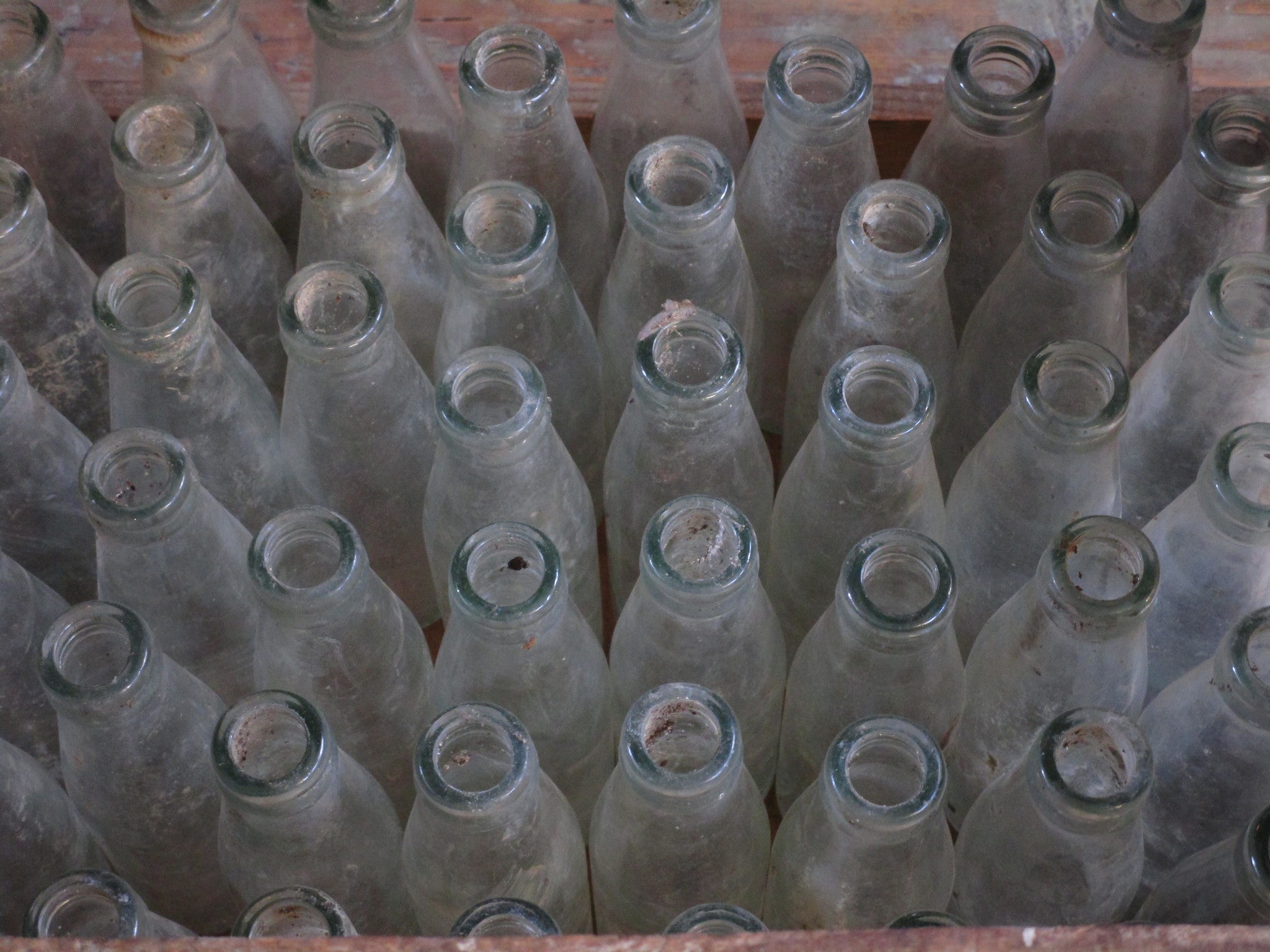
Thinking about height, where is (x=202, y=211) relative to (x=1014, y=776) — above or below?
above

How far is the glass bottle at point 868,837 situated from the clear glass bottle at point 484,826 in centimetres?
14

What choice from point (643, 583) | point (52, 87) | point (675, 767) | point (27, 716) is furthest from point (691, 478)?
point (52, 87)

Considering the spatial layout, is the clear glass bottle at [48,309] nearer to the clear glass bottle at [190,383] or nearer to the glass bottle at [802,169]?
the clear glass bottle at [190,383]

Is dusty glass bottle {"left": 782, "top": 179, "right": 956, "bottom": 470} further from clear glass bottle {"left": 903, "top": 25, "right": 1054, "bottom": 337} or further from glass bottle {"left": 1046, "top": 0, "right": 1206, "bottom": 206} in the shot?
glass bottle {"left": 1046, "top": 0, "right": 1206, "bottom": 206}

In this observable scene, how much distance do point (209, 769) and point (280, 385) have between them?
0.34m

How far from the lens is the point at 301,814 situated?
0.75m

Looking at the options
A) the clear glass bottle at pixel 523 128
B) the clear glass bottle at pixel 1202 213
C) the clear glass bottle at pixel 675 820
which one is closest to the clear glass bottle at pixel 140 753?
the clear glass bottle at pixel 675 820

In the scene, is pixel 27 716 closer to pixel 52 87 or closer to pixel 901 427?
pixel 52 87

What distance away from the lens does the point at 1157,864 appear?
0.86m

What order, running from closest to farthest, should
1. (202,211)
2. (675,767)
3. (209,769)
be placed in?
(675,767)
(209,769)
(202,211)

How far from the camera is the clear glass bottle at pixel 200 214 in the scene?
38.0 inches

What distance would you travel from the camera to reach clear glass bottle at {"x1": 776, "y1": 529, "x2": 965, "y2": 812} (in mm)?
775

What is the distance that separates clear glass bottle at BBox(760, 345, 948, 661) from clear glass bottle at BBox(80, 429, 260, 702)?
0.36 metres

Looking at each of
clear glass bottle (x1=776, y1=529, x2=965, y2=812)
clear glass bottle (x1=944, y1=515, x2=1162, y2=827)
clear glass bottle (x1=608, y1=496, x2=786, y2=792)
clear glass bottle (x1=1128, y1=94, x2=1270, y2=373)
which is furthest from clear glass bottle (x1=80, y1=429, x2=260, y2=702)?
clear glass bottle (x1=1128, y1=94, x2=1270, y2=373)
